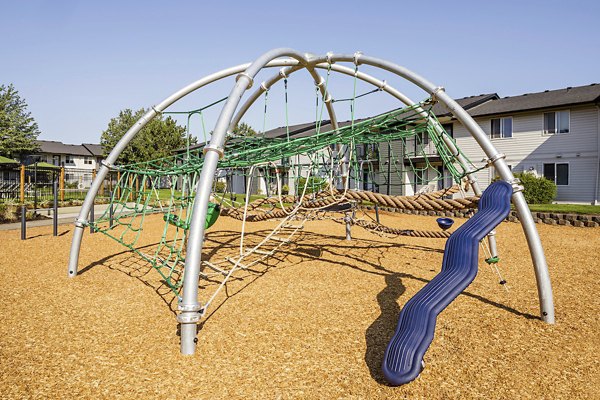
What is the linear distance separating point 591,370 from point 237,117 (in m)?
7.51

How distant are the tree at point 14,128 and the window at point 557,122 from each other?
49496mm

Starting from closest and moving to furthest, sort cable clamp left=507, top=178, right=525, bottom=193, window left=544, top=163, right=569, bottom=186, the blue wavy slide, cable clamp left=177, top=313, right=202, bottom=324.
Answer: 1. the blue wavy slide
2. cable clamp left=177, top=313, right=202, bottom=324
3. cable clamp left=507, top=178, right=525, bottom=193
4. window left=544, top=163, right=569, bottom=186

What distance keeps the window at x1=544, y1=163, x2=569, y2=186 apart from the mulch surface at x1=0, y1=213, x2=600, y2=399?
17203 millimetres

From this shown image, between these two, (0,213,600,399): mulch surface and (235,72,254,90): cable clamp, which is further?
(235,72,254,90): cable clamp

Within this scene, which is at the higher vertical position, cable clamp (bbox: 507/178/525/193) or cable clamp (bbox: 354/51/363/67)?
cable clamp (bbox: 354/51/363/67)

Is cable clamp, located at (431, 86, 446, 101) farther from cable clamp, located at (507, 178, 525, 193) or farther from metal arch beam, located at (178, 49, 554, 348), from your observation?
cable clamp, located at (507, 178, 525, 193)

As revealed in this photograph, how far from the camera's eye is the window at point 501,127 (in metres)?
23.9

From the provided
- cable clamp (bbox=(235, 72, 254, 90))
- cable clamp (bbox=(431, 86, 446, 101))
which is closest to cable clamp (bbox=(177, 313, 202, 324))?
cable clamp (bbox=(235, 72, 254, 90))

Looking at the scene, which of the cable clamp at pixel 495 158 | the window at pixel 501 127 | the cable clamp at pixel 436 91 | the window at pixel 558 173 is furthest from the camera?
the window at pixel 501 127

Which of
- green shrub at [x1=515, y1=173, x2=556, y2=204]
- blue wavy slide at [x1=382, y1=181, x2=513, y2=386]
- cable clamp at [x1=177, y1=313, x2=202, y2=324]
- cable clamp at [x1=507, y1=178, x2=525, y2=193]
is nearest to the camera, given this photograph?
blue wavy slide at [x1=382, y1=181, x2=513, y2=386]

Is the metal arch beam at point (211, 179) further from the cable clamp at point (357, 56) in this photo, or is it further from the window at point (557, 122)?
the window at point (557, 122)

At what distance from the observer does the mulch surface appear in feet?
10.4

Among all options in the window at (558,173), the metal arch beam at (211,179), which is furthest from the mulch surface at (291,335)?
the window at (558,173)

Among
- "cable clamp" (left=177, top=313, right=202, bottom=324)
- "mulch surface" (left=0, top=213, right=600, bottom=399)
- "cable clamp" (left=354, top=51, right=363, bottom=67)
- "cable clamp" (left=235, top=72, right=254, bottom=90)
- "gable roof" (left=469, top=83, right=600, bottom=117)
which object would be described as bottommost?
"mulch surface" (left=0, top=213, right=600, bottom=399)
